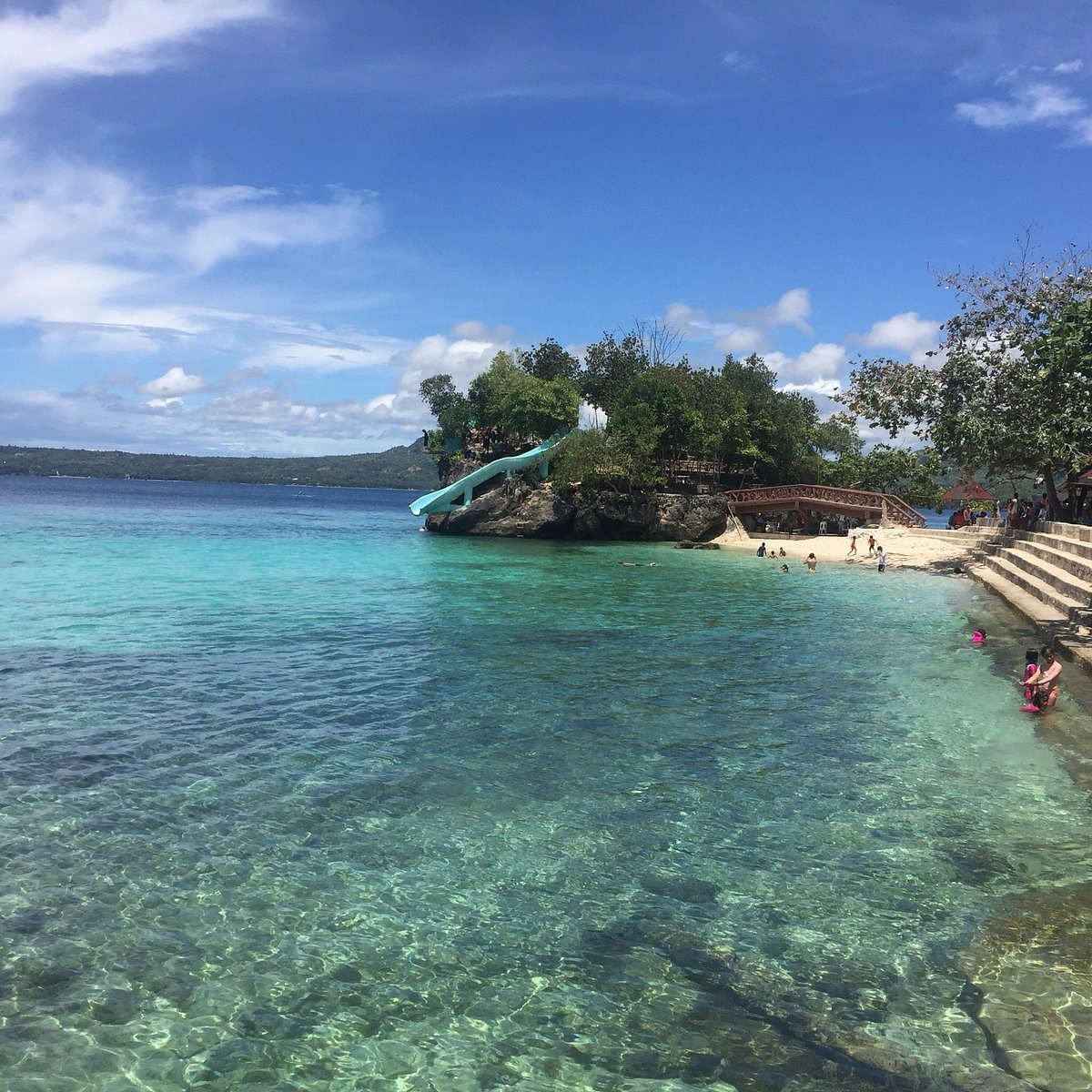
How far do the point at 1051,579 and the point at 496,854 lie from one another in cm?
2456

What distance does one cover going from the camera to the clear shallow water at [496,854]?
580cm

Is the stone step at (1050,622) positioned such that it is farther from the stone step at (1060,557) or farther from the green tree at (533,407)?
the green tree at (533,407)

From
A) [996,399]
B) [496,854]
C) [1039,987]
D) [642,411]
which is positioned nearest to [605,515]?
[642,411]

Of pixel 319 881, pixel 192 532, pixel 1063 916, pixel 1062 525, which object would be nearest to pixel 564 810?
pixel 319 881

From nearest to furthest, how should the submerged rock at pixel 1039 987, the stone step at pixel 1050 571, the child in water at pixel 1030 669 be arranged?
1. the submerged rock at pixel 1039 987
2. the child in water at pixel 1030 669
3. the stone step at pixel 1050 571

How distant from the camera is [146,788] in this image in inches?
394

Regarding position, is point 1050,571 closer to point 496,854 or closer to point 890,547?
point 890,547

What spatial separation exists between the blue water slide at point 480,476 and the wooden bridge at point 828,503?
1366cm

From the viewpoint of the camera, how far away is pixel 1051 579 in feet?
86.1

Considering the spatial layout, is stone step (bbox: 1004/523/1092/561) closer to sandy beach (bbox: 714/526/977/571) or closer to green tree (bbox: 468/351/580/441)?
sandy beach (bbox: 714/526/977/571)

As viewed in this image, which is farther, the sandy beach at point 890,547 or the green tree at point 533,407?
the green tree at point 533,407

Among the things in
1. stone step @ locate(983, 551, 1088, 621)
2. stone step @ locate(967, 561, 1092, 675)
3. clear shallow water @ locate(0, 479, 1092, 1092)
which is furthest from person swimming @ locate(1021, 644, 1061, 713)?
stone step @ locate(983, 551, 1088, 621)

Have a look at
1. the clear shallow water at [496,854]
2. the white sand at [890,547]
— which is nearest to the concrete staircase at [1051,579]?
the clear shallow water at [496,854]

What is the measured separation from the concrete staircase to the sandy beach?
151 inches
